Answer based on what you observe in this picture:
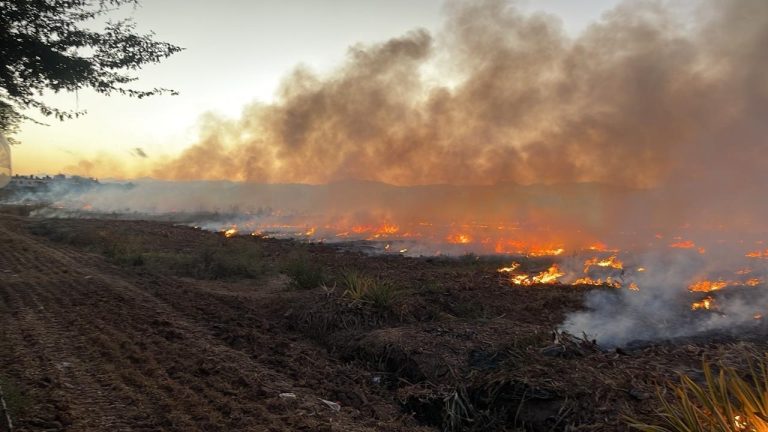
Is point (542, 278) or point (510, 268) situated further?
point (510, 268)

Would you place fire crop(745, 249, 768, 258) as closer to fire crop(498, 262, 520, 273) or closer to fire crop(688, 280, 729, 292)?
fire crop(688, 280, 729, 292)

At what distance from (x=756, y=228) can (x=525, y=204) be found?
65.0ft

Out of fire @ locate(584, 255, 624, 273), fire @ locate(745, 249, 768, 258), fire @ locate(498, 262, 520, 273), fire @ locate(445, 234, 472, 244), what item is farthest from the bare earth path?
fire @ locate(745, 249, 768, 258)

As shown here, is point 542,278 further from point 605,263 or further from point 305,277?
point 305,277

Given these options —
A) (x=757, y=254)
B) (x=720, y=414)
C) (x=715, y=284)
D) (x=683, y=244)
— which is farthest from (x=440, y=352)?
(x=683, y=244)

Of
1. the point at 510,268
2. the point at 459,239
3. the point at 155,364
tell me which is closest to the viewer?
the point at 155,364

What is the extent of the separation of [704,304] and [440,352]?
6.37m

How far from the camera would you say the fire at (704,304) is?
9102 millimetres

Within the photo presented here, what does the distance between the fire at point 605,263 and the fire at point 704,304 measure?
204 inches

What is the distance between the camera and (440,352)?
21.5 ft

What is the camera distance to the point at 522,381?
4996 millimetres

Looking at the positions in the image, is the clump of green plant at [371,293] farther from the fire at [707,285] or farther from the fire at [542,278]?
the fire at [707,285]

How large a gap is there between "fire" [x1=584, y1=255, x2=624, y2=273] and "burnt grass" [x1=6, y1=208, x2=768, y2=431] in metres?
4.44

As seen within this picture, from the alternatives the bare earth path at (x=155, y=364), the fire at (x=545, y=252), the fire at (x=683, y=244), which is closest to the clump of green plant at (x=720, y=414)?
the bare earth path at (x=155, y=364)
